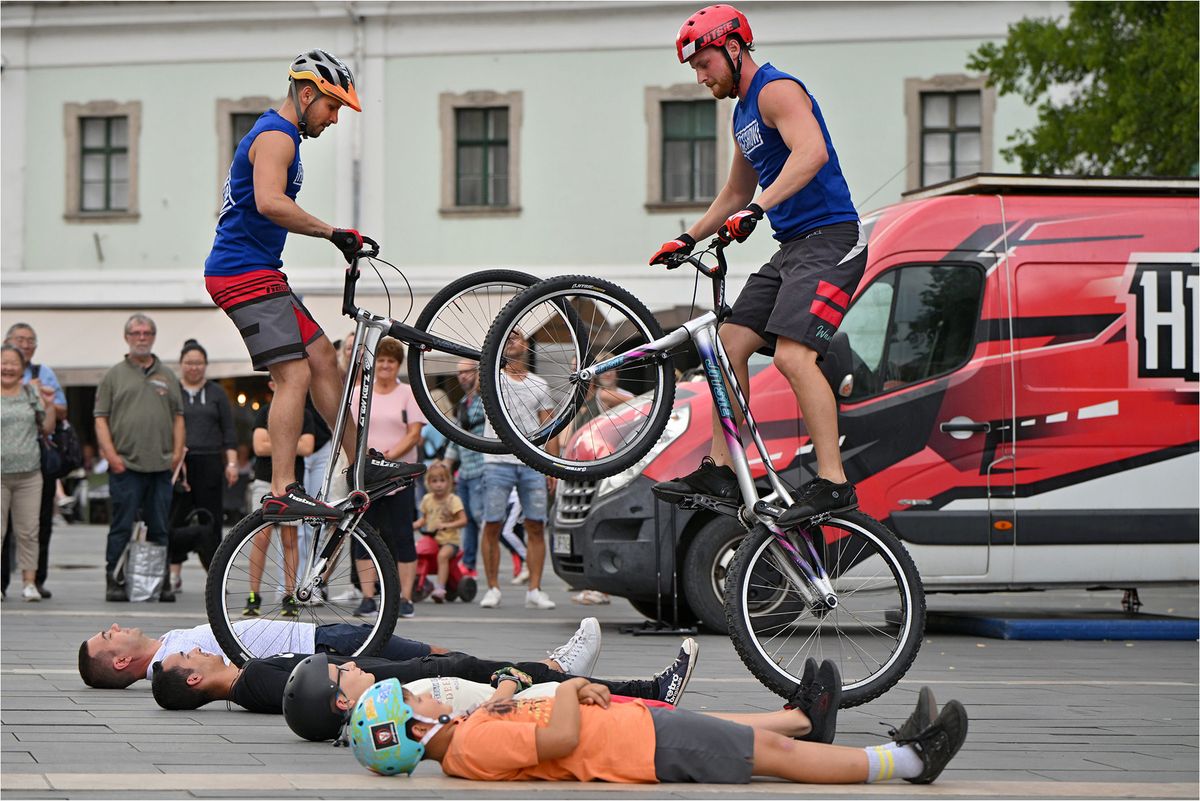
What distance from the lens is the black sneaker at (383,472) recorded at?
7812mm

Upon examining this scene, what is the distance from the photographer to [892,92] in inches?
1224

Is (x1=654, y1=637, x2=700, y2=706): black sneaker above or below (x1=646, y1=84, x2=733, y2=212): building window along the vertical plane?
below

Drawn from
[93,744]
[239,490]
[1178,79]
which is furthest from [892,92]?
[93,744]

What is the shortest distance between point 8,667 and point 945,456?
608cm

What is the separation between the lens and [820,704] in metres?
6.38

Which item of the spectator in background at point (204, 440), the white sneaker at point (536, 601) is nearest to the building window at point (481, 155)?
the spectator in background at point (204, 440)

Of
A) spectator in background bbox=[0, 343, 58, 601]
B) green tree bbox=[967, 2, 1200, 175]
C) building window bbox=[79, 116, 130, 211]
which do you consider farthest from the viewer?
building window bbox=[79, 116, 130, 211]

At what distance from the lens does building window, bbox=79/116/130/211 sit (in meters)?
33.9

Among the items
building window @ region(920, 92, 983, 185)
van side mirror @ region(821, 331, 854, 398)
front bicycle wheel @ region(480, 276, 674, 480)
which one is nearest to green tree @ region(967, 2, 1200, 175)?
building window @ region(920, 92, 983, 185)

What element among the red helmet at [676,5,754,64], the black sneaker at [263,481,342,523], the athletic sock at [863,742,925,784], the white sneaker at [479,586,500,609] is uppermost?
the red helmet at [676,5,754,64]

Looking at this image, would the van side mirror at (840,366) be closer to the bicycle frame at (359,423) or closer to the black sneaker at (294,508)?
the bicycle frame at (359,423)

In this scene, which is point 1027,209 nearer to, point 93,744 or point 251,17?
point 93,744

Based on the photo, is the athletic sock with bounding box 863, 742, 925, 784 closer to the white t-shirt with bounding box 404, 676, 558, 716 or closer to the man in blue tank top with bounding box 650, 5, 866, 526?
the white t-shirt with bounding box 404, 676, 558, 716

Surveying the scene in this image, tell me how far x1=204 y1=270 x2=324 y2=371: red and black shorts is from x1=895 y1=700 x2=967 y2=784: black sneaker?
3.12 metres
